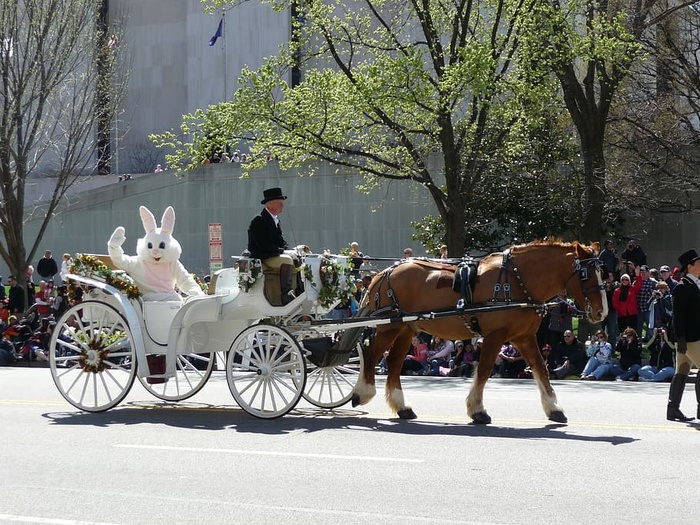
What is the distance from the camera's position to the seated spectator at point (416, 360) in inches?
814

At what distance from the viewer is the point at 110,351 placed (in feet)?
43.1

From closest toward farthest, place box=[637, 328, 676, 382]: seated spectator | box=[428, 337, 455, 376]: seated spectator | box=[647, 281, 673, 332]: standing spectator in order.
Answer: box=[637, 328, 676, 382]: seated spectator, box=[647, 281, 673, 332]: standing spectator, box=[428, 337, 455, 376]: seated spectator

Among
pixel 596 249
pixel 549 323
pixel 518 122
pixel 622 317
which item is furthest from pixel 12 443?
pixel 518 122

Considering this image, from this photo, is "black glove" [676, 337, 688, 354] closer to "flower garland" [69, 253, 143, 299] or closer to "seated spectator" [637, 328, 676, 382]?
"flower garland" [69, 253, 143, 299]

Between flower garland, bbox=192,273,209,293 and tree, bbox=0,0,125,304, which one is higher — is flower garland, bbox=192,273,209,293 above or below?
below

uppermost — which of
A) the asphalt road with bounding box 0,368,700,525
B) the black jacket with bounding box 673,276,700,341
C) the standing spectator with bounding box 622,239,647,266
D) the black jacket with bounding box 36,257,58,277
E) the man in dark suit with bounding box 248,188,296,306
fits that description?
the black jacket with bounding box 36,257,58,277

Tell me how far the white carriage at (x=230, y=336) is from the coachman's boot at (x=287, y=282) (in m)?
0.10

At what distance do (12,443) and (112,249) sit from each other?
3.29m

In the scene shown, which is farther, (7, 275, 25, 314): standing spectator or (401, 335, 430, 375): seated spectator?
(7, 275, 25, 314): standing spectator

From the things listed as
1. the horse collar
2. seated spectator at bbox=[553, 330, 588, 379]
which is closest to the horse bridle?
the horse collar

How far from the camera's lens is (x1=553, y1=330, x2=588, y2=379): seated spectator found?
1953cm

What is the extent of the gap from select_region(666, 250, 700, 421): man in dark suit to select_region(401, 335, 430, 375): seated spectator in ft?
28.8

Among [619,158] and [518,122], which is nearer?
[518,122]

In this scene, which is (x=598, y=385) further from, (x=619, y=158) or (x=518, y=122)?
(x=619, y=158)
